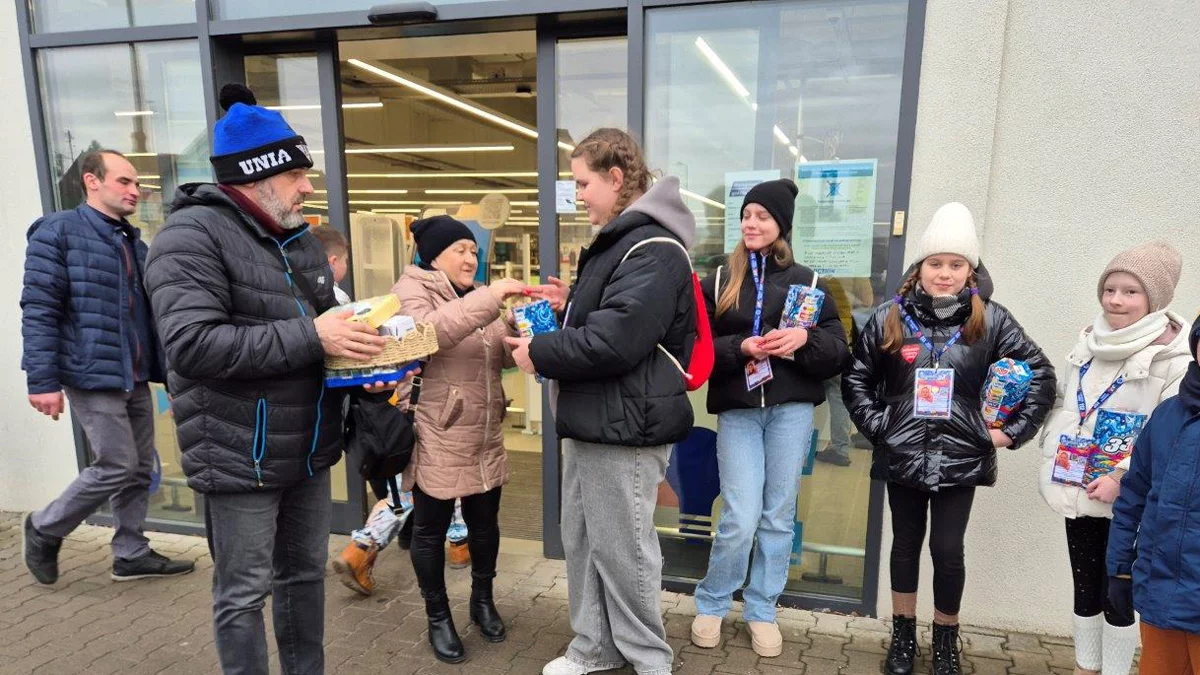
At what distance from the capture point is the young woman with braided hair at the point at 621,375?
2.30 meters

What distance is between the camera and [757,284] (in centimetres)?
299

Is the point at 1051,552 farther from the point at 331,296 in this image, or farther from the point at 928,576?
the point at 331,296

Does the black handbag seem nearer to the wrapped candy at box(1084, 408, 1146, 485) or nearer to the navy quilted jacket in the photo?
the navy quilted jacket

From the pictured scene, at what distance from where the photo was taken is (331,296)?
2.38 meters

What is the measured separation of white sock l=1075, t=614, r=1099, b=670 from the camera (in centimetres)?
259

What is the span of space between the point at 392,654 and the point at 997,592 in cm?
288

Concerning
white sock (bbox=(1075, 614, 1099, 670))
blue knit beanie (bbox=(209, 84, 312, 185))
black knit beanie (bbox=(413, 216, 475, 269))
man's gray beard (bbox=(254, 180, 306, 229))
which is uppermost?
blue knit beanie (bbox=(209, 84, 312, 185))

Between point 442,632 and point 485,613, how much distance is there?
24 cm

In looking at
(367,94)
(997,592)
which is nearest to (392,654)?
(997,592)

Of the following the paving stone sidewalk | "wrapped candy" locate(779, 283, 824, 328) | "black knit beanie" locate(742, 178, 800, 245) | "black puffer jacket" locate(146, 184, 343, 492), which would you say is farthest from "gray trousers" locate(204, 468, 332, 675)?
"black knit beanie" locate(742, 178, 800, 245)

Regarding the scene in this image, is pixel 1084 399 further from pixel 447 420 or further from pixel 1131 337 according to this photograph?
pixel 447 420

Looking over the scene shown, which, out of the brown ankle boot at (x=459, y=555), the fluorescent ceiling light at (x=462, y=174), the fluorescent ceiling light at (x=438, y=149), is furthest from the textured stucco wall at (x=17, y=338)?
the fluorescent ceiling light at (x=462, y=174)

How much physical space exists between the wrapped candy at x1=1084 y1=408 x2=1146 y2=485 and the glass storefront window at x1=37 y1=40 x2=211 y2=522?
4.76 m

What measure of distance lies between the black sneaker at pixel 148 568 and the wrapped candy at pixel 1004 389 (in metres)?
4.17
